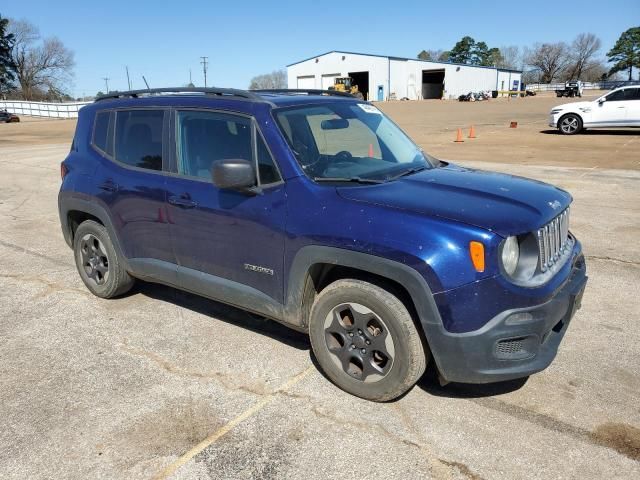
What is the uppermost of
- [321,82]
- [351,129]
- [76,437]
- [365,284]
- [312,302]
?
[321,82]

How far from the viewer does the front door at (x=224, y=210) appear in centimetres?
339

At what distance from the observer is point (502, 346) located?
2.80 m

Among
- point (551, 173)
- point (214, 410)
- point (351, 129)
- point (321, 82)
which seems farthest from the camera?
point (321, 82)

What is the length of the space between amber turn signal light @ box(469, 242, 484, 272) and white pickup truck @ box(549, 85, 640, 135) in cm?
→ 2055

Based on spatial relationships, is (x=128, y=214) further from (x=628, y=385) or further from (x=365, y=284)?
(x=628, y=385)

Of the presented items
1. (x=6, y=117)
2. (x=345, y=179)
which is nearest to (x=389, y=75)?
(x=6, y=117)

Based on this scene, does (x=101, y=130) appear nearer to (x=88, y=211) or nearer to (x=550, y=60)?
(x=88, y=211)

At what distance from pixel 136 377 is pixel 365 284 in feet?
5.81

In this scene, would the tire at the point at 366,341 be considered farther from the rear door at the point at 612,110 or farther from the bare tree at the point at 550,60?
the bare tree at the point at 550,60

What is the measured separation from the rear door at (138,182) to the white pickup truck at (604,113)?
20.1m

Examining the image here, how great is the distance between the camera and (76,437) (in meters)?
2.95

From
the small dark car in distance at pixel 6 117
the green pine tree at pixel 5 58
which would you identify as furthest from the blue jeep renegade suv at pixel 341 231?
the green pine tree at pixel 5 58

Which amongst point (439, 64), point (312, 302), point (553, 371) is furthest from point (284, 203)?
point (439, 64)

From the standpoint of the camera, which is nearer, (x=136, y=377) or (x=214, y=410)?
(x=214, y=410)
